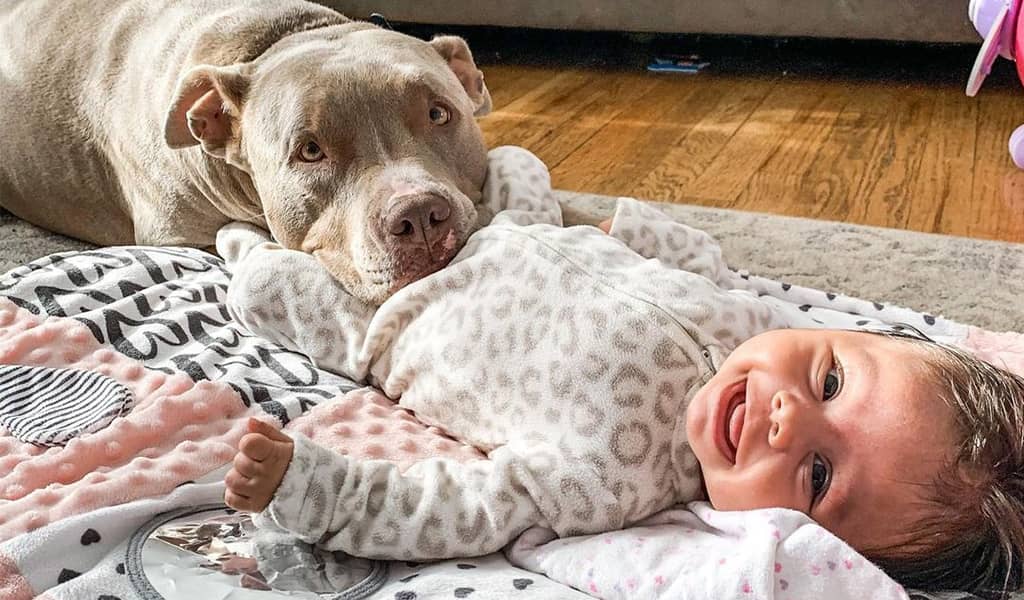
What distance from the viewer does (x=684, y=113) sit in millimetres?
3322

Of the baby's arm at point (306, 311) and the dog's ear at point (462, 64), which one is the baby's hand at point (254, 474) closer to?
the baby's arm at point (306, 311)

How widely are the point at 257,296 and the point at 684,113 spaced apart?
219cm

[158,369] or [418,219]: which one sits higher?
[418,219]

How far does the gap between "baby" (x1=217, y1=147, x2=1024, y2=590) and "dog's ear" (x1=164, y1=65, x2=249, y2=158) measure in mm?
477

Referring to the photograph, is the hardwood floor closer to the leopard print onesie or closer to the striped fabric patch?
the leopard print onesie

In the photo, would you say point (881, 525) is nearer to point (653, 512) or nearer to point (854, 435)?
point (854, 435)

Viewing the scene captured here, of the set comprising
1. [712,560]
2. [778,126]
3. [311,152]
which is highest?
[311,152]

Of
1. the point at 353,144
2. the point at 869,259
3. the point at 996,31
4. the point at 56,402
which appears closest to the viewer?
the point at 56,402

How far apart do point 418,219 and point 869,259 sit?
3.63ft

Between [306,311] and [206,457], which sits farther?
[306,311]

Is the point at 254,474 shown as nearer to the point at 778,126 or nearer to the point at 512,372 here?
the point at 512,372

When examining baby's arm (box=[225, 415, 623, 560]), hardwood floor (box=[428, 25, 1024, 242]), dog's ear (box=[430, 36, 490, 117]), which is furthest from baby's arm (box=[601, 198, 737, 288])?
hardwood floor (box=[428, 25, 1024, 242])

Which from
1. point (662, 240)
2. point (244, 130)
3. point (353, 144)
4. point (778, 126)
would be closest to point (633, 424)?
point (662, 240)

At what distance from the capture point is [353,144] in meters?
1.50
